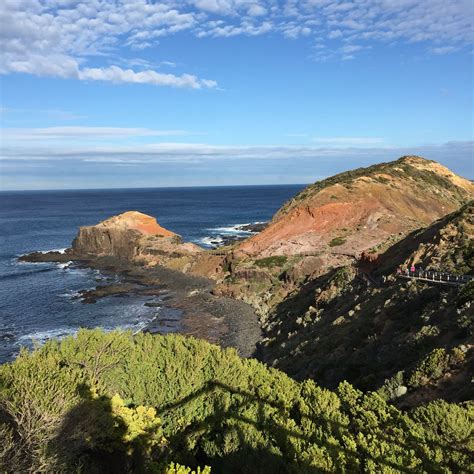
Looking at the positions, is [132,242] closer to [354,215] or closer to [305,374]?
[354,215]

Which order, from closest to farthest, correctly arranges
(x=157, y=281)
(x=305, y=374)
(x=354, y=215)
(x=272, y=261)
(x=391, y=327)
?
(x=391, y=327) < (x=305, y=374) < (x=272, y=261) < (x=157, y=281) < (x=354, y=215)

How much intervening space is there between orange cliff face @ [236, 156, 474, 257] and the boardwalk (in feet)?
81.9

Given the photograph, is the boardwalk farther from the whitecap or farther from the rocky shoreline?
the whitecap

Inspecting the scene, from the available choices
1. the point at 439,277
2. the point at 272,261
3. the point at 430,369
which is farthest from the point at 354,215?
the point at 430,369

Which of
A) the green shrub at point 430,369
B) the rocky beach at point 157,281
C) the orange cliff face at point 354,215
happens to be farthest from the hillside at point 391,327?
the orange cliff face at point 354,215

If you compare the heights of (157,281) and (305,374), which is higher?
(305,374)

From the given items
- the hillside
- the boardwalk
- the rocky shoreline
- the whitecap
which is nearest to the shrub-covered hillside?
the hillside

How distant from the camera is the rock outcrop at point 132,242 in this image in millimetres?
78438

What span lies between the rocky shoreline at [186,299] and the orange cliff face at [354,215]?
12075mm

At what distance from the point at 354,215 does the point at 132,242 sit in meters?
41.9

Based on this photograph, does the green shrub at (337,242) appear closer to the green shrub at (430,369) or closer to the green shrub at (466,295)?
the green shrub at (466,295)

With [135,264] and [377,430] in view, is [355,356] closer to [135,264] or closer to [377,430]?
[377,430]

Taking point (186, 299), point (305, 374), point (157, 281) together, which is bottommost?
point (186, 299)

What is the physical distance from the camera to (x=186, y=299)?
56.7m
